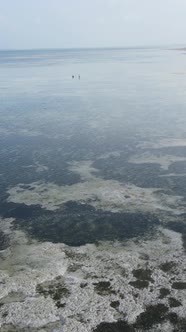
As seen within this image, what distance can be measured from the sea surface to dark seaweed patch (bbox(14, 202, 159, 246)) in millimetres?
45

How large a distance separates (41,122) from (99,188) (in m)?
17.6

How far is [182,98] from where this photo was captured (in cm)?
4700

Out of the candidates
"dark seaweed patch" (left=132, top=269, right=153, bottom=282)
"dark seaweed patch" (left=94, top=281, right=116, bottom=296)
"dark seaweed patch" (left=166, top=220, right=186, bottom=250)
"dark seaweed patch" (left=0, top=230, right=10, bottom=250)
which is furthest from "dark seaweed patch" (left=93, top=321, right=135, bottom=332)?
"dark seaweed patch" (left=0, top=230, right=10, bottom=250)

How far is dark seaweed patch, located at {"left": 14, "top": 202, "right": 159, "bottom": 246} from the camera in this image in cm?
1636

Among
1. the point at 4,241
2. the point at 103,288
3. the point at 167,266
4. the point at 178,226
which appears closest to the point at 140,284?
the point at 103,288

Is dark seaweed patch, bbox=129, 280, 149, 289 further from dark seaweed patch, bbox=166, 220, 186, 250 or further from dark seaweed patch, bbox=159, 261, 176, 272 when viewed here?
dark seaweed patch, bbox=166, 220, 186, 250

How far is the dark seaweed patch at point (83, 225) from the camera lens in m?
16.4

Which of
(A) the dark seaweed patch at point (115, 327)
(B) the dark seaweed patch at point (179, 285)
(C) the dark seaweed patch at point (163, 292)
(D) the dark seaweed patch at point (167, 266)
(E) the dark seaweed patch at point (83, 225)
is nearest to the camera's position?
(A) the dark seaweed patch at point (115, 327)

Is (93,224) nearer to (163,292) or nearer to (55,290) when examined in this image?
(55,290)

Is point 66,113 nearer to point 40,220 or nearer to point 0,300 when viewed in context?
point 40,220

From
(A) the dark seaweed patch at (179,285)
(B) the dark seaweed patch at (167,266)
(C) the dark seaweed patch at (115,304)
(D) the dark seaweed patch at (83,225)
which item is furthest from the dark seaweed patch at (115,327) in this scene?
(D) the dark seaweed patch at (83,225)

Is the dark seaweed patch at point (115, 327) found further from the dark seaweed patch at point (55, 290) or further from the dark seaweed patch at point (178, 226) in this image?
the dark seaweed patch at point (178, 226)

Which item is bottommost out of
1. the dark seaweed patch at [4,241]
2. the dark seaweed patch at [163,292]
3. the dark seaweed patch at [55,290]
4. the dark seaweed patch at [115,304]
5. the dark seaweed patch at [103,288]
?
the dark seaweed patch at [4,241]

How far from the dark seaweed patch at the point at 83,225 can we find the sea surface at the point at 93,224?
45mm
